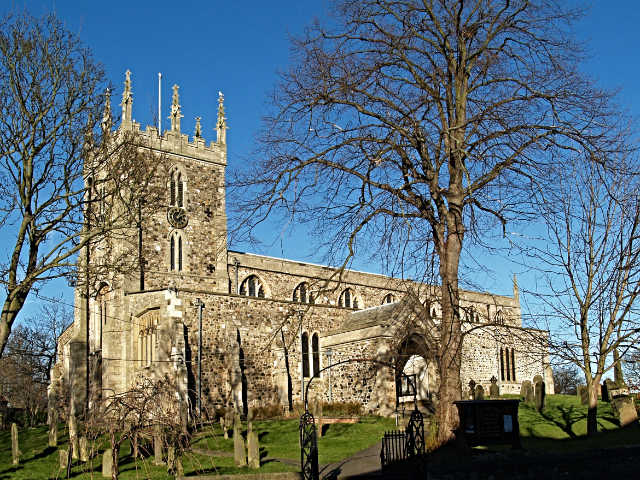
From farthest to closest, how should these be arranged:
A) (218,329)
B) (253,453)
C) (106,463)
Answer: (218,329), (253,453), (106,463)

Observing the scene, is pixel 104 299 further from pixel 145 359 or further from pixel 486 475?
pixel 486 475

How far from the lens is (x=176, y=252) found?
98.9 feet

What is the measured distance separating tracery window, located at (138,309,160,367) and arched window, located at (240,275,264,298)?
6.32m

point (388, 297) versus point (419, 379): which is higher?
point (388, 297)

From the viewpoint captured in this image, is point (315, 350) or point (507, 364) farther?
point (507, 364)

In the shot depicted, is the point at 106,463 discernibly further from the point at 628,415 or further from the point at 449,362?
the point at 628,415

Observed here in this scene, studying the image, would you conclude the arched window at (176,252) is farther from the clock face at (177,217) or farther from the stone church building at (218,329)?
the clock face at (177,217)

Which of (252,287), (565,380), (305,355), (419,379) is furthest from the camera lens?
(565,380)

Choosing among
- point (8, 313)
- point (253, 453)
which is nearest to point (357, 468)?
point (253, 453)

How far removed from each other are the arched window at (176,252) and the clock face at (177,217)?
45cm

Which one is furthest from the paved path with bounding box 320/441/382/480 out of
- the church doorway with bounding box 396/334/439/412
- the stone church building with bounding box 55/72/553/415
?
the church doorway with bounding box 396/334/439/412

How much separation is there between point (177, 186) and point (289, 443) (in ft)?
52.9

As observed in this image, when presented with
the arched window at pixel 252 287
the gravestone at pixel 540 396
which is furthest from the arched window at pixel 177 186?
the gravestone at pixel 540 396

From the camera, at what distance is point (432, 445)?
1320cm
